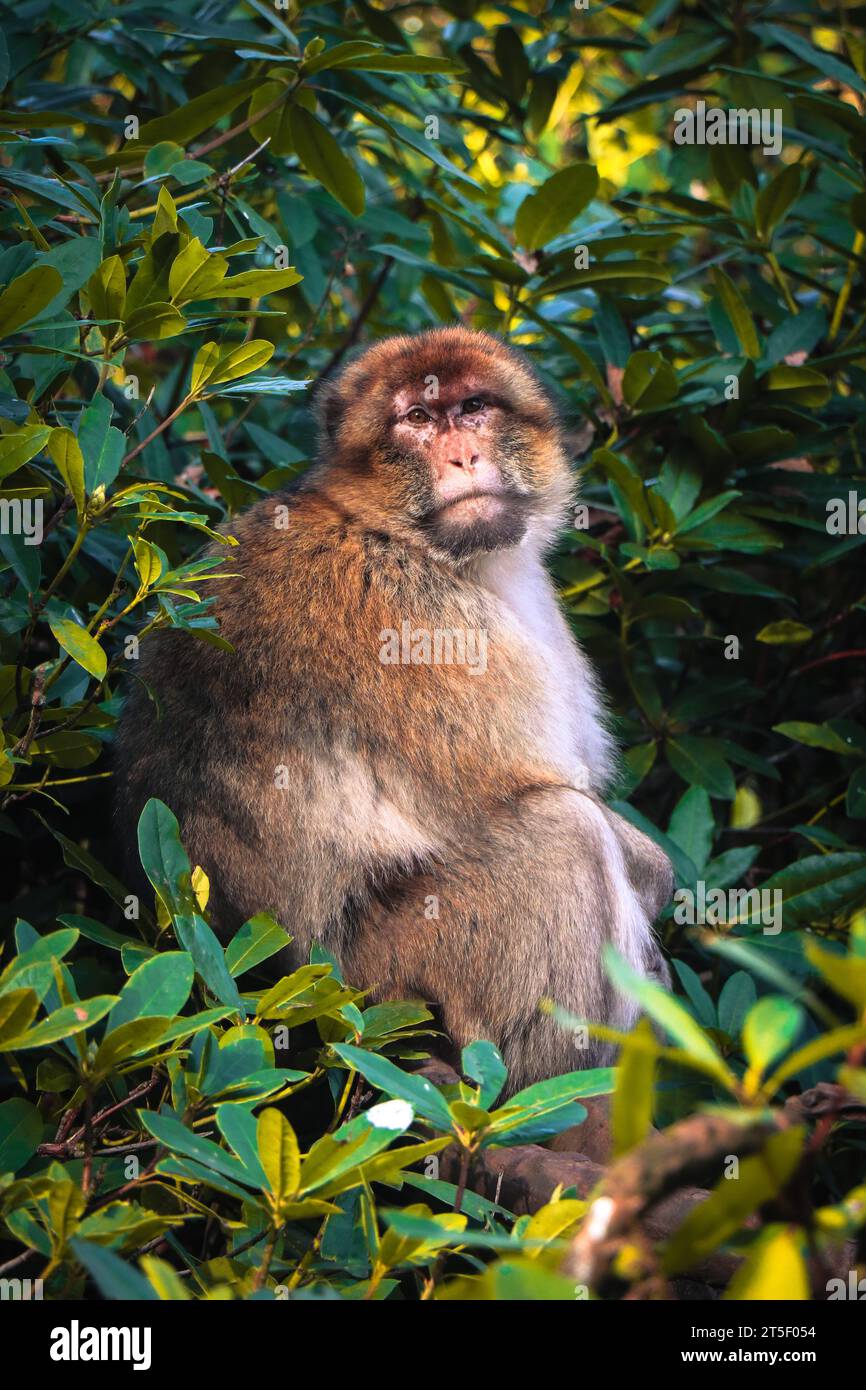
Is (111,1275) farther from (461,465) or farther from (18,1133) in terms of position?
(461,465)

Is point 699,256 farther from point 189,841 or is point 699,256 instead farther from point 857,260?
point 189,841

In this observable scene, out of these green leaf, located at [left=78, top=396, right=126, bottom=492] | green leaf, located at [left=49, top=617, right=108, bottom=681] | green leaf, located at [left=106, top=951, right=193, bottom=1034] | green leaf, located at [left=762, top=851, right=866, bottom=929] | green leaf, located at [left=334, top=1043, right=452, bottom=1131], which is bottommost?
green leaf, located at [left=334, top=1043, right=452, bottom=1131]

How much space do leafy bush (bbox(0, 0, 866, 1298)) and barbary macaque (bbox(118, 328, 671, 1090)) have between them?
20 cm

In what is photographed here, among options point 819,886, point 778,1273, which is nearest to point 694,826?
point 819,886

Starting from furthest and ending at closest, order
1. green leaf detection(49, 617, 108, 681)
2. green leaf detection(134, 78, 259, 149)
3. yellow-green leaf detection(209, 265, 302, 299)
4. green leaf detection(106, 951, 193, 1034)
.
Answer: green leaf detection(134, 78, 259, 149) → yellow-green leaf detection(209, 265, 302, 299) → green leaf detection(49, 617, 108, 681) → green leaf detection(106, 951, 193, 1034)

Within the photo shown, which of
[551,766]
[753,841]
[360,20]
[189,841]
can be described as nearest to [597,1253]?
[189,841]

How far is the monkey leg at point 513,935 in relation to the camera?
321 cm

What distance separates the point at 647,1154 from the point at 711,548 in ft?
10.1

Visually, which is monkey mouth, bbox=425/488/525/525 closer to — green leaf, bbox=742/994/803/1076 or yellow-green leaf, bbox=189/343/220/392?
yellow-green leaf, bbox=189/343/220/392

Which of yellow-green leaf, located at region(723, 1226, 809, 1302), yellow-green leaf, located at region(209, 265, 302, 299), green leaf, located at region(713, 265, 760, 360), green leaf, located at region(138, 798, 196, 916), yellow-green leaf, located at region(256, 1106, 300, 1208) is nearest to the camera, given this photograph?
yellow-green leaf, located at region(723, 1226, 809, 1302)

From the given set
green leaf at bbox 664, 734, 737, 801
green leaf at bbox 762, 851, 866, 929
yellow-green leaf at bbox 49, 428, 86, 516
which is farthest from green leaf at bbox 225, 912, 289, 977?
green leaf at bbox 664, 734, 737, 801

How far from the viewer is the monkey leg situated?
321 centimetres

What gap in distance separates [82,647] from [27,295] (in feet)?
2.20

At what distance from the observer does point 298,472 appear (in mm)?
4160
